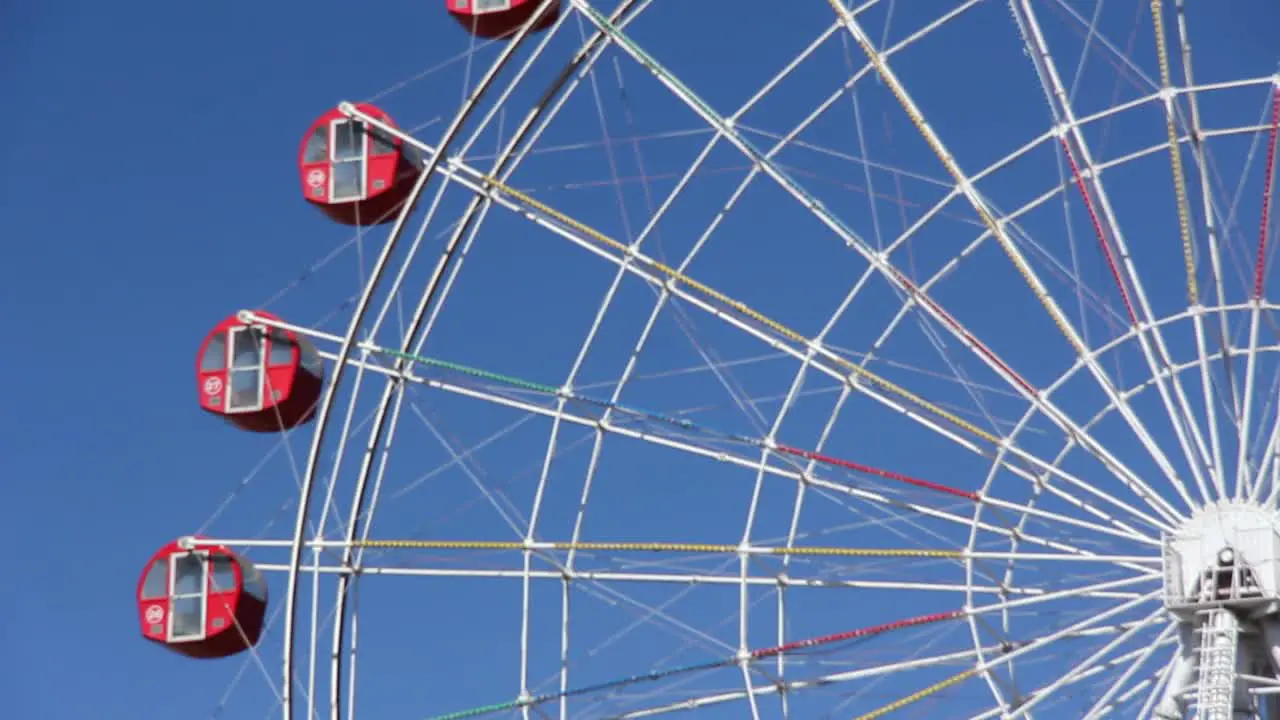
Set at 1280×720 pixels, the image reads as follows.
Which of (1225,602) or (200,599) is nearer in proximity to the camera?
(1225,602)

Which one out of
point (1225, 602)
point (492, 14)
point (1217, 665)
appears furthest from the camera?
point (492, 14)

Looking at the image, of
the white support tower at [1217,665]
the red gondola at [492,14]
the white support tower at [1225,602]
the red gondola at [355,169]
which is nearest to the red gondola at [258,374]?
the red gondola at [355,169]

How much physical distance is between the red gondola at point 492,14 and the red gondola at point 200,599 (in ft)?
22.6

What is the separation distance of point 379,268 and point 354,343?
114cm

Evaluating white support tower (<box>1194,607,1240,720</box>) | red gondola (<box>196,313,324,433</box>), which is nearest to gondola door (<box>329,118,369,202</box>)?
red gondola (<box>196,313,324,433</box>)

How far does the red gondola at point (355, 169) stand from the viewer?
125ft

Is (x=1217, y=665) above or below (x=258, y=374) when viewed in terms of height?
below

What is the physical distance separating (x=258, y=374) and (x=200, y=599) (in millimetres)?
2776

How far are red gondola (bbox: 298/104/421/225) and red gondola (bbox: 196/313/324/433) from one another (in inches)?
64.5

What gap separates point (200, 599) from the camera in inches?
1487

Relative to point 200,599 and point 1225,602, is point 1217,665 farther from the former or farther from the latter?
point 200,599

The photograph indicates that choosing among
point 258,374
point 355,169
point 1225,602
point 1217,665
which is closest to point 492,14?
point 355,169

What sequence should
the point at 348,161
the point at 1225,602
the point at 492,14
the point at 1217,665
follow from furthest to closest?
the point at 348,161
the point at 492,14
the point at 1225,602
the point at 1217,665

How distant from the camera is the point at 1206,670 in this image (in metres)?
31.4
